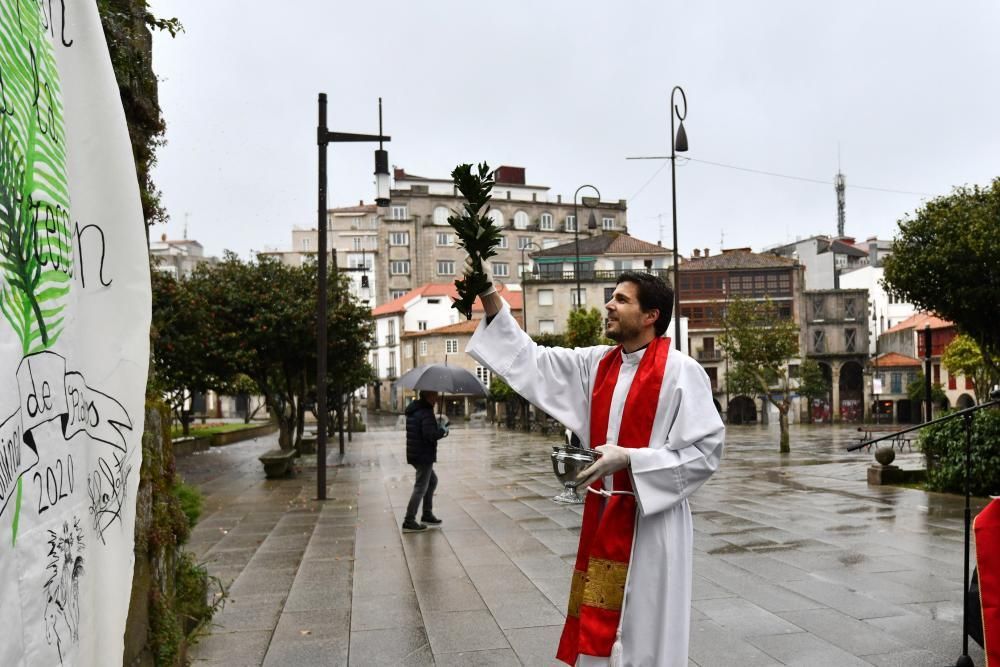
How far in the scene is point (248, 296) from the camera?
794 inches

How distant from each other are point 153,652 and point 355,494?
1038 centimetres

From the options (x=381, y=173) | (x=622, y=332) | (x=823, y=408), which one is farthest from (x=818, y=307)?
(x=622, y=332)

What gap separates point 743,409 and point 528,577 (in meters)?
56.8

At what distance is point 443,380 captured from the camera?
10648 millimetres

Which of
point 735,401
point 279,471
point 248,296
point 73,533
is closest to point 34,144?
point 73,533

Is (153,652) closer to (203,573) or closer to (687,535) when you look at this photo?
(203,573)

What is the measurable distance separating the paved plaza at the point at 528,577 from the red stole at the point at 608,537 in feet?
6.10

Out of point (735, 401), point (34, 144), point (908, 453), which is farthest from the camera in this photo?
point (735, 401)

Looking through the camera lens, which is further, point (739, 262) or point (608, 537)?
point (739, 262)

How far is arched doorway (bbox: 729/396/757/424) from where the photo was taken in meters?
60.4

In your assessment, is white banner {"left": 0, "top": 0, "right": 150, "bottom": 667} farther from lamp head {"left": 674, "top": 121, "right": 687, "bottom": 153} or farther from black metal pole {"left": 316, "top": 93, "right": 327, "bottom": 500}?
lamp head {"left": 674, "top": 121, "right": 687, "bottom": 153}

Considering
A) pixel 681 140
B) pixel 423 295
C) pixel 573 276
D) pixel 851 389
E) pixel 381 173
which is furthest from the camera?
pixel 423 295

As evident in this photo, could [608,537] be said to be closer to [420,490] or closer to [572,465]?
[572,465]

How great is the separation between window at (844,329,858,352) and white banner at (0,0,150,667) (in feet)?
222
